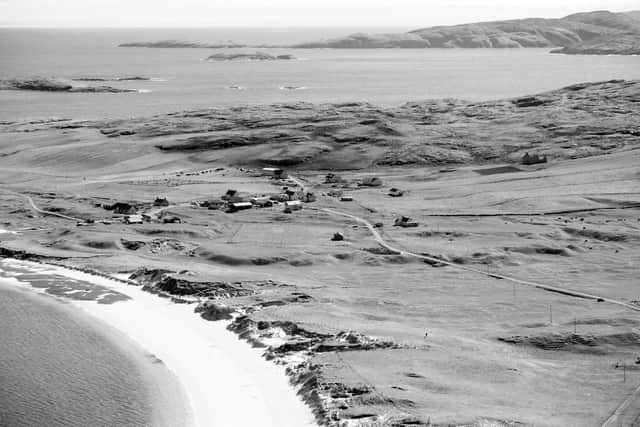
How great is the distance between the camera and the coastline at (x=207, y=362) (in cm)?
3891

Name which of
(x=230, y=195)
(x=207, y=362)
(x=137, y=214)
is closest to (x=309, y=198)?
(x=230, y=195)

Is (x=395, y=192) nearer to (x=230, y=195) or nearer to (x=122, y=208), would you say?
(x=230, y=195)

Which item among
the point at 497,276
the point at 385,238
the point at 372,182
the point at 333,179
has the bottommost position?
the point at 333,179

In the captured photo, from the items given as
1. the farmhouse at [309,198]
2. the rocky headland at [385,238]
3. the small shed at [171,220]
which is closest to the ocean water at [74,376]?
the rocky headland at [385,238]

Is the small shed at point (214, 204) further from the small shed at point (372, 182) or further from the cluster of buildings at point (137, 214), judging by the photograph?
the small shed at point (372, 182)

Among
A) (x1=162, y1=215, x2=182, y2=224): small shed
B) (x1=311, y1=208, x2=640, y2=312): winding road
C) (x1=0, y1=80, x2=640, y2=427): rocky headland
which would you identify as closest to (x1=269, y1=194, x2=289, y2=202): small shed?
(x1=0, y1=80, x2=640, y2=427): rocky headland

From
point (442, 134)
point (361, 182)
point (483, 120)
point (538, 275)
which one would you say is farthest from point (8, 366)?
point (483, 120)

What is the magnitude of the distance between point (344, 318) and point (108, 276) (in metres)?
19.6

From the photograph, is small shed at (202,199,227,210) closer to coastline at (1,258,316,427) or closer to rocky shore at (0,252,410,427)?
rocky shore at (0,252,410,427)

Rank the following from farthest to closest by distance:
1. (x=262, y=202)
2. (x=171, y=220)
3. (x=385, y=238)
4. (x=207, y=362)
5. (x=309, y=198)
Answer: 1. (x=309, y=198)
2. (x=262, y=202)
3. (x=171, y=220)
4. (x=385, y=238)
5. (x=207, y=362)

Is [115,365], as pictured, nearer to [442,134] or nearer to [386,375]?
[386,375]

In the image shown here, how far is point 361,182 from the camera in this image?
101 metres

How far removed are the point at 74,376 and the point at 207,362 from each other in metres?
6.44

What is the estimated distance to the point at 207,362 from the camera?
45.3 m
